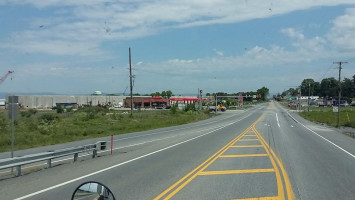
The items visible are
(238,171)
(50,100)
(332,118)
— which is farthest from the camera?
(50,100)

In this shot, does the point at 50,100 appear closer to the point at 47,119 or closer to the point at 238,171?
the point at 47,119

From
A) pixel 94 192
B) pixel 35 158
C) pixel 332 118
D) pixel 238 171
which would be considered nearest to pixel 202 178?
pixel 238 171

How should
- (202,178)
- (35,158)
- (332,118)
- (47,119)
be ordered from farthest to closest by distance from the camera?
1. (332,118)
2. (47,119)
3. (35,158)
4. (202,178)

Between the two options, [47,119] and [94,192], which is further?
[47,119]

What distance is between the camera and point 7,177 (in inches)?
514

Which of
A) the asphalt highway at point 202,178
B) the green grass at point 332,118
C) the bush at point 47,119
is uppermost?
the asphalt highway at point 202,178

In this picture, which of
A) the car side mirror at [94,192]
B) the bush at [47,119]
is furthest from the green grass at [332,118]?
the car side mirror at [94,192]

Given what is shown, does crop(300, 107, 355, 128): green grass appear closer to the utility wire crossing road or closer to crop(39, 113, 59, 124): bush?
crop(39, 113, 59, 124): bush

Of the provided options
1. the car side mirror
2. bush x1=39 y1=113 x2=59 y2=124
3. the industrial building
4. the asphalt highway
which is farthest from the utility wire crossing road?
the industrial building

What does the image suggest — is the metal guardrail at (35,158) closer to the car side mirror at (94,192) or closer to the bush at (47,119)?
the car side mirror at (94,192)

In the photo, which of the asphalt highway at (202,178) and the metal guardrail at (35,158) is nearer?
the asphalt highway at (202,178)

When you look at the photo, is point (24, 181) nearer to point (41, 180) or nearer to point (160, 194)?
point (41, 180)

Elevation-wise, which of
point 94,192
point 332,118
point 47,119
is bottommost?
point 332,118

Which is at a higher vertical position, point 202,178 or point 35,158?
point 35,158
